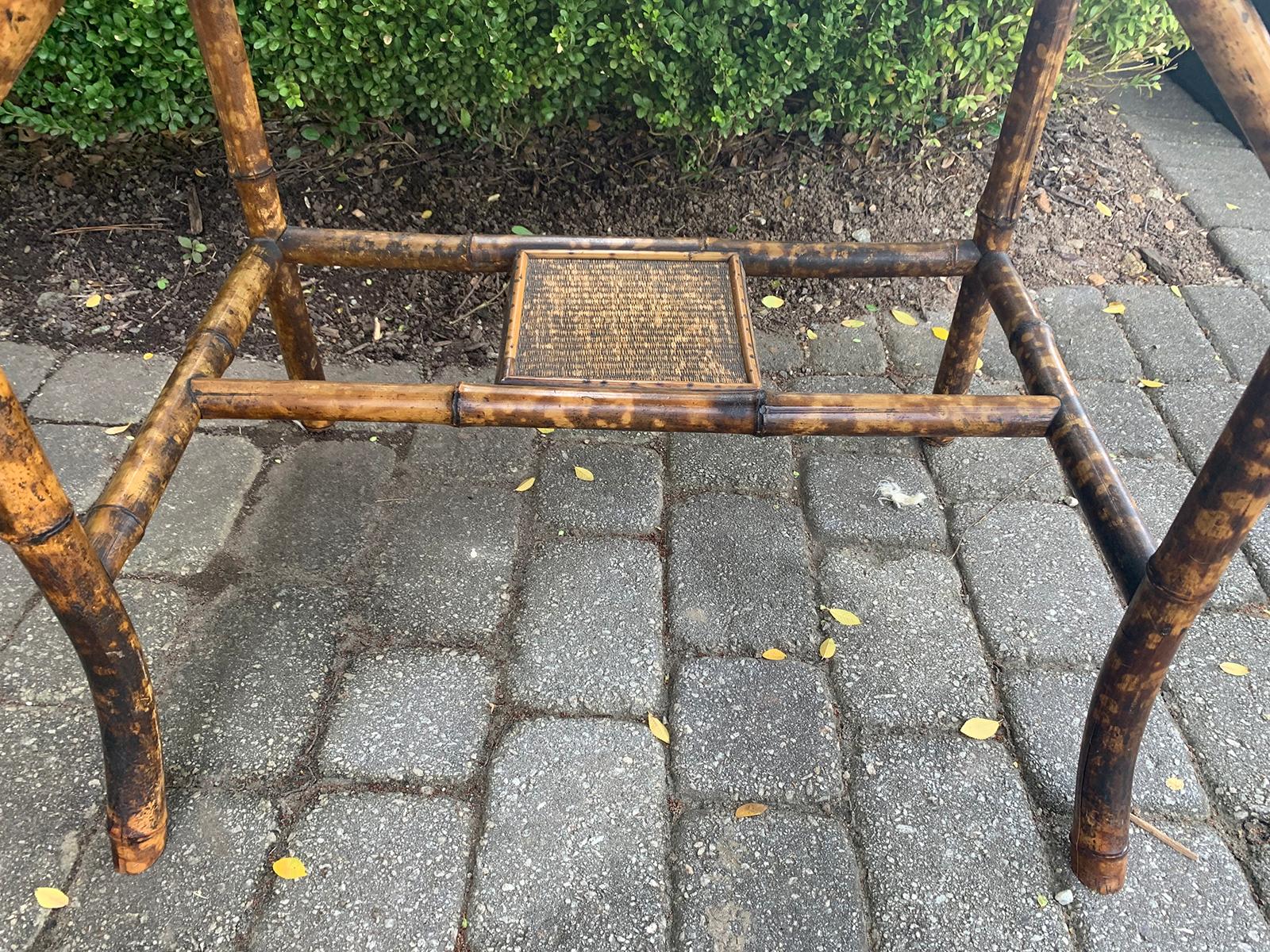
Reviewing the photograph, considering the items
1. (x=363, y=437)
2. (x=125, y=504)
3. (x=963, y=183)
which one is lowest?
(x=363, y=437)

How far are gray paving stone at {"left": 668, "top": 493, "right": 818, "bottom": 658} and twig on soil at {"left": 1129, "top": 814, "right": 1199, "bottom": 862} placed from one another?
59cm

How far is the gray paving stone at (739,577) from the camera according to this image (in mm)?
1736

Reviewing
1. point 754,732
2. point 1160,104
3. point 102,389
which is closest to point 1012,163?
point 754,732

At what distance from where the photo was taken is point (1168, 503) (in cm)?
→ 206

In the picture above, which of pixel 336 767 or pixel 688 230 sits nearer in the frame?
pixel 336 767

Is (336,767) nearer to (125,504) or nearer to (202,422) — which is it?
(125,504)

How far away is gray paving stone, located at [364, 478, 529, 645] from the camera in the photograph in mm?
1736

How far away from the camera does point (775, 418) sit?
149 centimetres

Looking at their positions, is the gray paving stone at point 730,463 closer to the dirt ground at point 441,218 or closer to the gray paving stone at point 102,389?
the dirt ground at point 441,218

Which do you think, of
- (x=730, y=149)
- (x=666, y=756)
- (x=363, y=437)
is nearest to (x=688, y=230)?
(x=730, y=149)

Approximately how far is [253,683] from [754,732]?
0.91 meters

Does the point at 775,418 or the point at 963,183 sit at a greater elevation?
the point at 775,418

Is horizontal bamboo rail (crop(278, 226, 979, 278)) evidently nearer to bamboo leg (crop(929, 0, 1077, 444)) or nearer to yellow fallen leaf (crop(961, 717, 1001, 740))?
bamboo leg (crop(929, 0, 1077, 444))

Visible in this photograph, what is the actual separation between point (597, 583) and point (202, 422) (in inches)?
43.4
